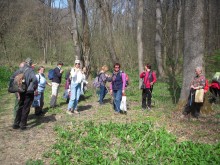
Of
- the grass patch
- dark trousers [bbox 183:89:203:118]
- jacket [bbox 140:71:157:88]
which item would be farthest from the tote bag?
jacket [bbox 140:71:157:88]

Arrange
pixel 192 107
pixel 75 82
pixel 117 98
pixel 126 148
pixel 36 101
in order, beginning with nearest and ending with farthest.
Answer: pixel 126 148, pixel 192 107, pixel 36 101, pixel 75 82, pixel 117 98

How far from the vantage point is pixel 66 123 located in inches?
331

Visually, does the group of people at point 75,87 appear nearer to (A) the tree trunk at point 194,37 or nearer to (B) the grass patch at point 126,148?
(A) the tree trunk at point 194,37

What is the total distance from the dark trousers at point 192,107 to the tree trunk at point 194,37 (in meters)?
0.65

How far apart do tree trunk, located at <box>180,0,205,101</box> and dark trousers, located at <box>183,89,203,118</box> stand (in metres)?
0.65

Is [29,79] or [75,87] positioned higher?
[29,79]

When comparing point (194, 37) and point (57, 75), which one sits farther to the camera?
point (57, 75)

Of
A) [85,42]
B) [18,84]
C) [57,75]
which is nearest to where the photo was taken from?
[18,84]

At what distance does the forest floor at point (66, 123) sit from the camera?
20.5ft

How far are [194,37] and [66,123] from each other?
4.91 meters

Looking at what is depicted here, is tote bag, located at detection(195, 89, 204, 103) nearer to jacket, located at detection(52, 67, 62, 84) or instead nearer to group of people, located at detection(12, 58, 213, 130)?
group of people, located at detection(12, 58, 213, 130)

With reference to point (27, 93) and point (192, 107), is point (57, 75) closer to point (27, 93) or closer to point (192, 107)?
point (27, 93)

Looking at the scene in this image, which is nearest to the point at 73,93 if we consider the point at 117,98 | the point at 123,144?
the point at 117,98

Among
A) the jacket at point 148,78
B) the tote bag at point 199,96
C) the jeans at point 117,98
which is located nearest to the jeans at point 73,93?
the jeans at point 117,98
